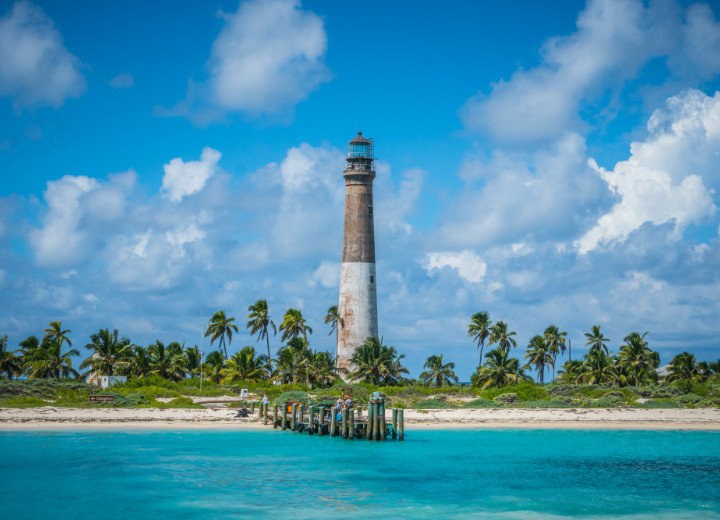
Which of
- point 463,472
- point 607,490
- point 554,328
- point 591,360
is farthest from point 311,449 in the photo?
point 554,328

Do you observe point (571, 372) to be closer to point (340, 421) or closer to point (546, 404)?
point (546, 404)

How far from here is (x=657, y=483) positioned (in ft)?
91.0

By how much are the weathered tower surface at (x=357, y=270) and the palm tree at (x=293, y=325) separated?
966 centimetres

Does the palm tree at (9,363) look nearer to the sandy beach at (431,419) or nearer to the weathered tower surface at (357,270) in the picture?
the sandy beach at (431,419)

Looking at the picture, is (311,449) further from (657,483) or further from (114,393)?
(114,393)

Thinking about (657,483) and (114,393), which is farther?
(114,393)

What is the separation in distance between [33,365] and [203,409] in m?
19.1

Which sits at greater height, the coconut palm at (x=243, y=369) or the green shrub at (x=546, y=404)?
the coconut palm at (x=243, y=369)

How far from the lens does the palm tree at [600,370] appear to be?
220ft

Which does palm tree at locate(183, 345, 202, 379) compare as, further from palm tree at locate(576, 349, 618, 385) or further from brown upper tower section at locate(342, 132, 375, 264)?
palm tree at locate(576, 349, 618, 385)

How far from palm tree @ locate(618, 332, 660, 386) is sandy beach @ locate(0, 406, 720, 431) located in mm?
16706

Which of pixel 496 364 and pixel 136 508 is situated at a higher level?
pixel 496 364

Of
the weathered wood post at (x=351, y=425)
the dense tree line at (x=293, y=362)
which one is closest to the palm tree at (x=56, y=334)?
the dense tree line at (x=293, y=362)

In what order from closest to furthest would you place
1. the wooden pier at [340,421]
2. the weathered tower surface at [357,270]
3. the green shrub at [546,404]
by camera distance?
1. the wooden pier at [340,421]
2. the green shrub at [546,404]
3. the weathered tower surface at [357,270]
